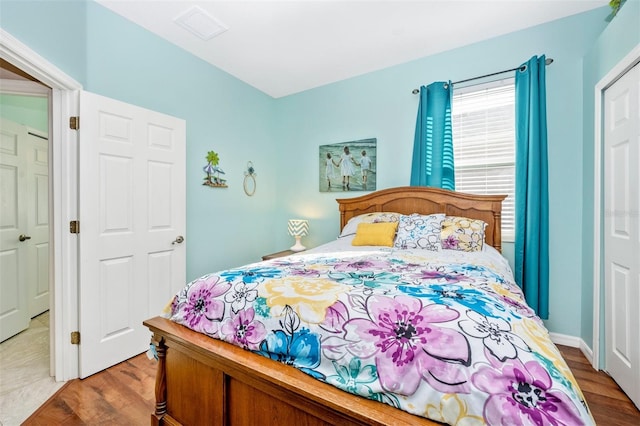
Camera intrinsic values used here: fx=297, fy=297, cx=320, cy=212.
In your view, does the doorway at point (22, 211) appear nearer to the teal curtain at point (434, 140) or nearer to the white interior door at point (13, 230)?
the white interior door at point (13, 230)

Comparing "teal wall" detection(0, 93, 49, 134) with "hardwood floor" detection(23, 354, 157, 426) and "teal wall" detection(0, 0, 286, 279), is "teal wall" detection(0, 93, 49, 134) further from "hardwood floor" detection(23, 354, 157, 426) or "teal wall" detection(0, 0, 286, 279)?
"hardwood floor" detection(23, 354, 157, 426)

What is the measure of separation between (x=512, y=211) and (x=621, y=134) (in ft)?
3.12

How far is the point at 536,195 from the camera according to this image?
2.45 metres

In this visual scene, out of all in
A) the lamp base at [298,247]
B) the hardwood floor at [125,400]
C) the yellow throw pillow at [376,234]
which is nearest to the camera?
the hardwood floor at [125,400]

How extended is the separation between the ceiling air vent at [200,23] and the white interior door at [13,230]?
73.3 inches

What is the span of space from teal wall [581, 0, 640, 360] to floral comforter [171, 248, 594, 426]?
1.47 metres

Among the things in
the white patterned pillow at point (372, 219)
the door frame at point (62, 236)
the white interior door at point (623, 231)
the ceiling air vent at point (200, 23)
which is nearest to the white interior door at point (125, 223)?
the door frame at point (62, 236)

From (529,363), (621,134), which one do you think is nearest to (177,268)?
(529,363)

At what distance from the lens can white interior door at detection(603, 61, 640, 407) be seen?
67.9 inches

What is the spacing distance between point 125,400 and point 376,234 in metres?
2.06

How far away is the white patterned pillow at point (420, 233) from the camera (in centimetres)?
234

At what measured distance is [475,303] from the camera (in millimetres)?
1024

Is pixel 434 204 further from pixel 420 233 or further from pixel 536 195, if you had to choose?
pixel 536 195

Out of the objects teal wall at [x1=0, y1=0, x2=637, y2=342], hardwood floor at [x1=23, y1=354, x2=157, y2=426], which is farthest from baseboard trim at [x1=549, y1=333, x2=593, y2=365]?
hardwood floor at [x1=23, y1=354, x2=157, y2=426]
